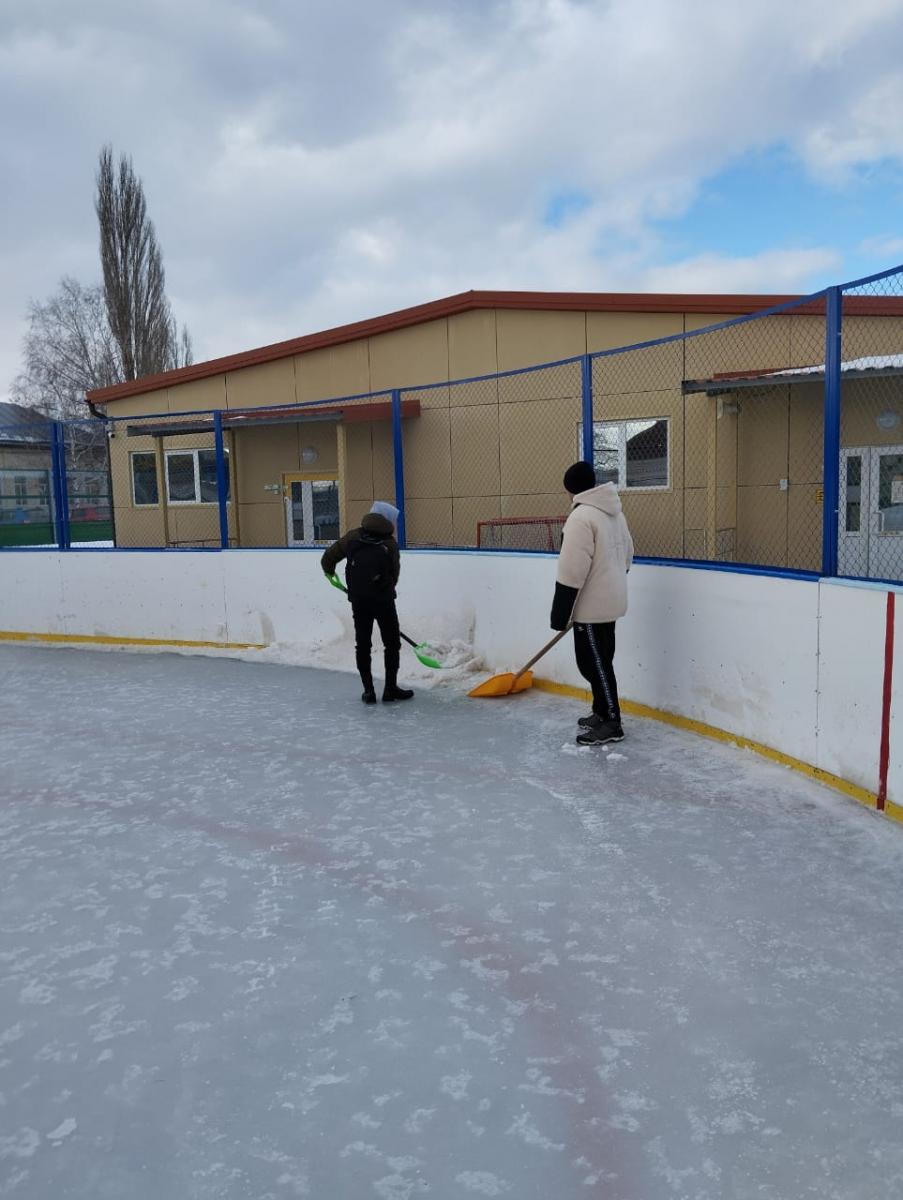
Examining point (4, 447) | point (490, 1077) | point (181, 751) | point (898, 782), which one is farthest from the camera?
point (4, 447)

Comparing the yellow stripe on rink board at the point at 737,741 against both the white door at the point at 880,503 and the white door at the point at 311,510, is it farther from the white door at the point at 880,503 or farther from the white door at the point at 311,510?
the white door at the point at 311,510

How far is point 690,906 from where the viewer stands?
3014 mm

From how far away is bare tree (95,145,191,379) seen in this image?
30.1m

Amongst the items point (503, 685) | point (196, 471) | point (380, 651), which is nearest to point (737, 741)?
point (503, 685)

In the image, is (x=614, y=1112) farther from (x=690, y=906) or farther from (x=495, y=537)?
(x=495, y=537)

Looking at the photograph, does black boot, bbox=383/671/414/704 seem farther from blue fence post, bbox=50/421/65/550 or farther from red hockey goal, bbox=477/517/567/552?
red hockey goal, bbox=477/517/567/552

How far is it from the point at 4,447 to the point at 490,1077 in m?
10.6

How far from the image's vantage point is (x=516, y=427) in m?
Answer: 12.3

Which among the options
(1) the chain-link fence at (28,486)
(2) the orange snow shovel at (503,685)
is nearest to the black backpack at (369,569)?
(2) the orange snow shovel at (503,685)

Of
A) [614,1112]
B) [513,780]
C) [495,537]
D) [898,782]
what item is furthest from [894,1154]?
[495,537]

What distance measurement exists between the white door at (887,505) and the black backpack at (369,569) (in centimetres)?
468

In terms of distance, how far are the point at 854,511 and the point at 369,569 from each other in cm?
566

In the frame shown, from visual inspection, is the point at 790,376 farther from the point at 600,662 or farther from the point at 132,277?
the point at 132,277

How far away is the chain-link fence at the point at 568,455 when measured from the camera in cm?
966
